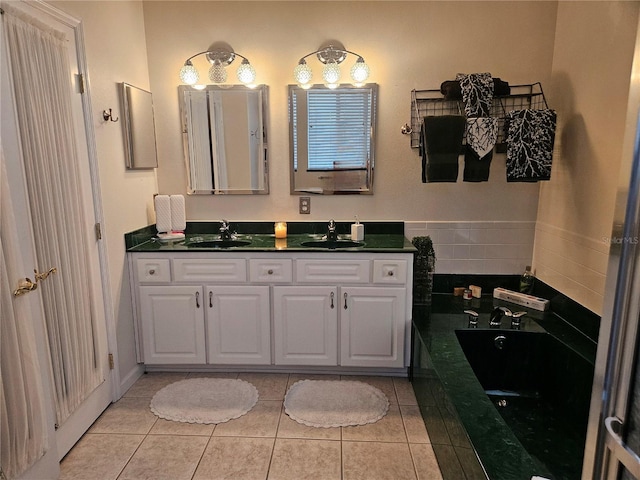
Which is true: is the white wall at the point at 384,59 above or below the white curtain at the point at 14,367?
above

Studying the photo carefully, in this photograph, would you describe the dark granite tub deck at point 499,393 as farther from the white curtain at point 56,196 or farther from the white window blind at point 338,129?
the white curtain at point 56,196

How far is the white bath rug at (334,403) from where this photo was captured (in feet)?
7.41

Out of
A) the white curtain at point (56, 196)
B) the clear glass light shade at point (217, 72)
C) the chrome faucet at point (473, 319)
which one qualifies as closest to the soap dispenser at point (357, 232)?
the chrome faucet at point (473, 319)

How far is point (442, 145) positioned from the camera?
249 centimetres

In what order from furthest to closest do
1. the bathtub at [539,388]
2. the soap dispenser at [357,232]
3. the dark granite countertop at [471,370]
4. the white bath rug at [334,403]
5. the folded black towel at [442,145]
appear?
the soap dispenser at [357,232] → the folded black towel at [442,145] → the white bath rug at [334,403] → the bathtub at [539,388] → the dark granite countertop at [471,370]

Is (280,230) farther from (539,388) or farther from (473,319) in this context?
(539,388)

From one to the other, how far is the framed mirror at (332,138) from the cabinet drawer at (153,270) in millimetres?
1062

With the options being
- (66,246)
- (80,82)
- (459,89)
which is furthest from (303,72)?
(66,246)

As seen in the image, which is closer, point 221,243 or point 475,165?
point 475,165

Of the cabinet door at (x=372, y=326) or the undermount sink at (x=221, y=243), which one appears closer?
the cabinet door at (x=372, y=326)

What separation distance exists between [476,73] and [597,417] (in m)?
2.65

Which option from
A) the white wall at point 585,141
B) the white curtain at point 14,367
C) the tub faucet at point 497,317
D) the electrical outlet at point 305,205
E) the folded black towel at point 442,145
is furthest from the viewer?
the electrical outlet at point 305,205

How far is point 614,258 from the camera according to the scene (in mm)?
607

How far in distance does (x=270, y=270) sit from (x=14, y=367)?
1.41 meters
